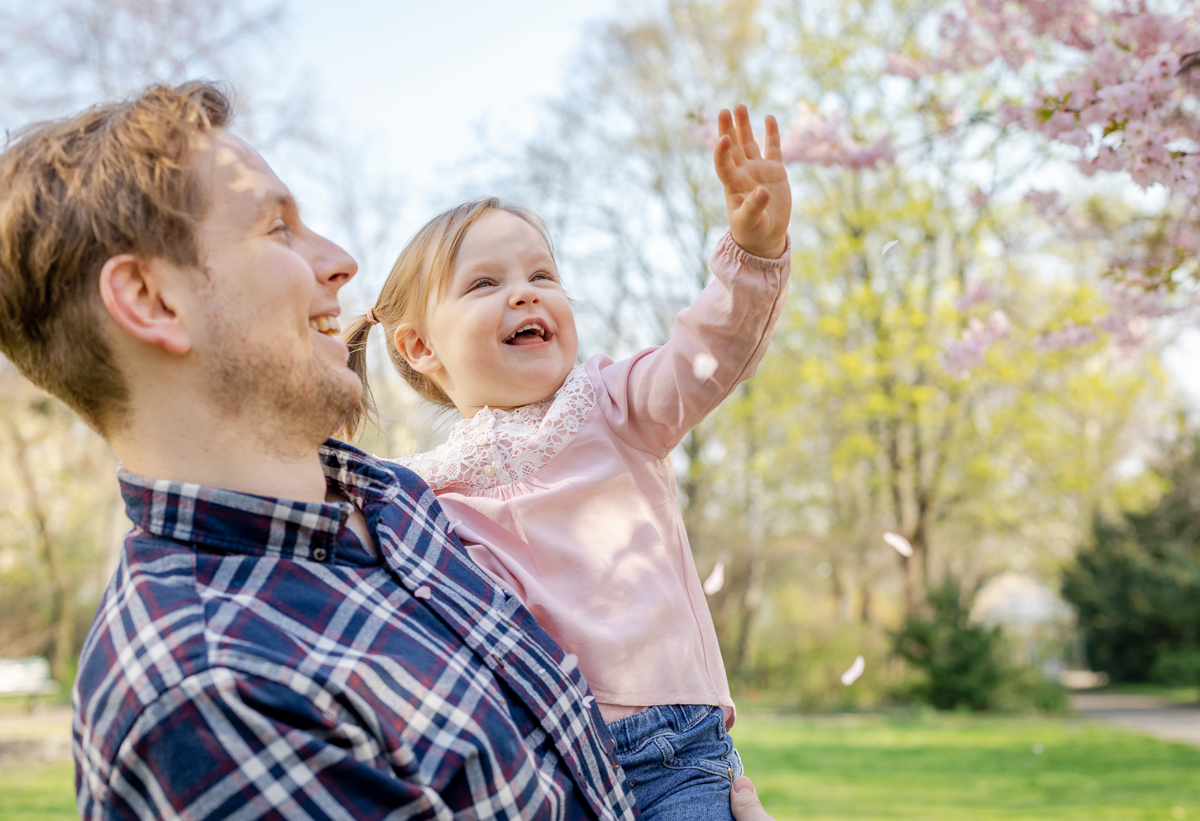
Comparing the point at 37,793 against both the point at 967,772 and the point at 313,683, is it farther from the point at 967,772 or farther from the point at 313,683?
the point at 313,683

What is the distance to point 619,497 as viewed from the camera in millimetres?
1908

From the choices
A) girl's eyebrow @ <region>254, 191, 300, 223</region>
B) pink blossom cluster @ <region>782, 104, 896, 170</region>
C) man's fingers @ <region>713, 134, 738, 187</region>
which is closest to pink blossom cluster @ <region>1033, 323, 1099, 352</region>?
pink blossom cluster @ <region>782, 104, 896, 170</region>

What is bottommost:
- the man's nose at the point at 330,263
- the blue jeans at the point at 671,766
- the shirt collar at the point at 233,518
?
the blue jeans at the point at 671,766

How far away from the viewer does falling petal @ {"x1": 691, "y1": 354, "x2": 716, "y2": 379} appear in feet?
5.85

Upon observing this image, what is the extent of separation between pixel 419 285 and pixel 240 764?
124cm

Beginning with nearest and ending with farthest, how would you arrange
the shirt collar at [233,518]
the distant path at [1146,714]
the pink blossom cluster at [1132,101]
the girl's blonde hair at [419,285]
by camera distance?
1. the shirt collar at [233,518]
2. the girl's blonde hair at [419,285]
3. the pink blossom cluster at [1132,101]
4. the distant path at [1146,714]

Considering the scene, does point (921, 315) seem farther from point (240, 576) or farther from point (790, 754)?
point (240, 576)

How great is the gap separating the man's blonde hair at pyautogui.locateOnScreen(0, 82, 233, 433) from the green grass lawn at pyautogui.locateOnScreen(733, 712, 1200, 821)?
19.5ft

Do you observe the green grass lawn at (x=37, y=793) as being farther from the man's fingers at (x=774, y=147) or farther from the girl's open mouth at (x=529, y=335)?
the man's fingers at (x=774, y=147)

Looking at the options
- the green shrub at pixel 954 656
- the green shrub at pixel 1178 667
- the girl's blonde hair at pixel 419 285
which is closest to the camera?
the girl's blonde hair at pixel 419 285

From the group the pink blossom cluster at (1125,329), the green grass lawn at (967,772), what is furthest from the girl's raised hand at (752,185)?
the green grass lawn at (967,772)

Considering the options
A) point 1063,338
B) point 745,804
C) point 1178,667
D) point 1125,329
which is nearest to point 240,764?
point 745,804

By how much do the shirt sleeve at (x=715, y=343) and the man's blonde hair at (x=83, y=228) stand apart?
82 cm

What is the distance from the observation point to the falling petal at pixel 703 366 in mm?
1784
